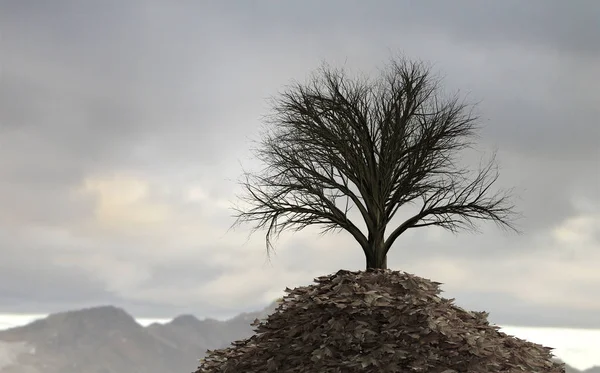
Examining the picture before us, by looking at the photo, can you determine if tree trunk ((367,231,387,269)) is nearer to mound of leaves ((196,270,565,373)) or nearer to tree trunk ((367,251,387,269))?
tree trunk ((367,251,387,269))

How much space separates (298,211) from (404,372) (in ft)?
27.2

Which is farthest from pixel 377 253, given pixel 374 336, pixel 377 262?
pixel 374 336

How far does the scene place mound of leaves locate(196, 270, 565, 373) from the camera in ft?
39.6

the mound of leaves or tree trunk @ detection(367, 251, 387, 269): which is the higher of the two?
tree trunk @ detection(367, 251, 387, 269)

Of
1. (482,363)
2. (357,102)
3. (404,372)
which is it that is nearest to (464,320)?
(482,363)

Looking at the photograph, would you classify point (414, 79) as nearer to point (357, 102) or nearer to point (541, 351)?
point (357, 102)

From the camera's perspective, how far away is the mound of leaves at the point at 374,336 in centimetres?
1206

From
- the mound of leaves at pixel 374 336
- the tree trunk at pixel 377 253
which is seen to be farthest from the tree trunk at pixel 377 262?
the mound of leaves at pixel 374 336

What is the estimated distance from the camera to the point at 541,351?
1567cm

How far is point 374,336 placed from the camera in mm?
12477

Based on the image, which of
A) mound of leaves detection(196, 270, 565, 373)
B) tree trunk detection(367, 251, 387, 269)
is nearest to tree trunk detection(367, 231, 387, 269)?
tree trunk detection(367, 251, 387, 269)

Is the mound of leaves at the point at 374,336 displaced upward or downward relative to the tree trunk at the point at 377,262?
downward

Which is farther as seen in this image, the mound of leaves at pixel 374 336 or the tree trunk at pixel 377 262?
the tree trunk at pixel 377 262

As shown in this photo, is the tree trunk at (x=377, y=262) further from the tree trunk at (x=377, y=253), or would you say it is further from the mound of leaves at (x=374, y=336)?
the mound of leaves at (x=374, y=336)
